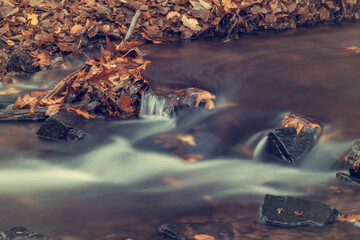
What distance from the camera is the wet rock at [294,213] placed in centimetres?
393

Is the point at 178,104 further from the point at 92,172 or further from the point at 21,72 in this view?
the point at 21,72

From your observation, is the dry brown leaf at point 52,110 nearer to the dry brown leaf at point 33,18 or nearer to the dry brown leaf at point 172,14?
the dry brown leaf at point 33,18

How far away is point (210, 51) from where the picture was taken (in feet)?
25.3

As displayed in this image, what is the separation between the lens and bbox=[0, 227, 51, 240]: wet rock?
3551 millimetres

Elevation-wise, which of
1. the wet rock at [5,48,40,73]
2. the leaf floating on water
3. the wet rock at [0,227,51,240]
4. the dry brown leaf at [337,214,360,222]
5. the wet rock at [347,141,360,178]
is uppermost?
the leaf floating on water

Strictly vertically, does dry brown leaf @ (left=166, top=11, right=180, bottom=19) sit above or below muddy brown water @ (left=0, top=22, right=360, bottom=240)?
above

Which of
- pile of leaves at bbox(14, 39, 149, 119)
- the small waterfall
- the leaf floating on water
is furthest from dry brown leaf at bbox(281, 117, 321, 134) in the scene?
the leaf floating on water

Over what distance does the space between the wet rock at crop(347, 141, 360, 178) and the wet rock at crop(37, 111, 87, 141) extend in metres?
2.94

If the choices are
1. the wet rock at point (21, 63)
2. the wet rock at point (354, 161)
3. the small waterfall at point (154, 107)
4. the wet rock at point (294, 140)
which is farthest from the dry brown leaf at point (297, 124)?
the wet rock at point (21, 63)

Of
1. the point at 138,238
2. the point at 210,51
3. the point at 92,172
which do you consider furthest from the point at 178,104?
the point at 138,238

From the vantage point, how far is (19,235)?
358 cm

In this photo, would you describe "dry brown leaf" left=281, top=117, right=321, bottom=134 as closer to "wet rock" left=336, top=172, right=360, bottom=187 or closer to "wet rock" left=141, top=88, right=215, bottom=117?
"wet rock" left=336, top=172, right=360, bottom=187

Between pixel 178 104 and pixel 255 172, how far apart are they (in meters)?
1.44

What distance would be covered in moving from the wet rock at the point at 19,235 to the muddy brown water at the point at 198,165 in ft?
0.92
